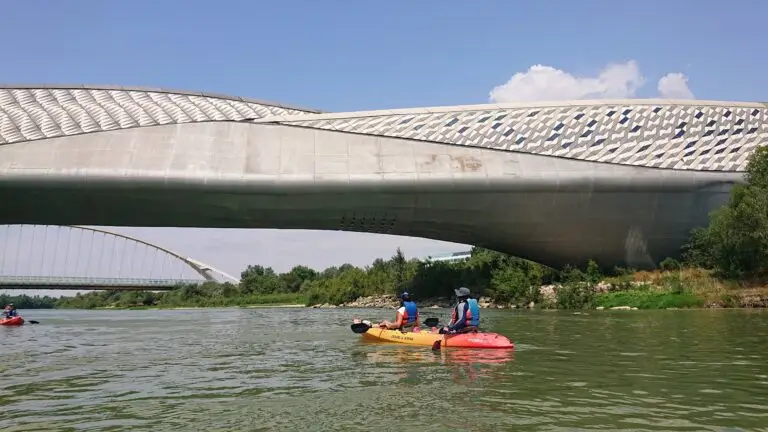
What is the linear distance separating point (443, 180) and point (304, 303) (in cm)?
4013

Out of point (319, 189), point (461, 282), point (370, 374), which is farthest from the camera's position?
point (461, 282)

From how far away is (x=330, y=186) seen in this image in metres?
34.8

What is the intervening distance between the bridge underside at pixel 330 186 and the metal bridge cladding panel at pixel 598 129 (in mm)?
711

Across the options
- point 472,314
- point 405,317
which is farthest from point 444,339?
point 405,317

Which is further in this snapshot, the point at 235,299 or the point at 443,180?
the point at 235,299

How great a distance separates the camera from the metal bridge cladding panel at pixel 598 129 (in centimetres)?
3688

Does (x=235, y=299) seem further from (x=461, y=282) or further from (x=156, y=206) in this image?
(x=156, y=206)

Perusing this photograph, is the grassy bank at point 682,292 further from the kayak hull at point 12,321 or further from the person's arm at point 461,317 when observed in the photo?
the kayak hull at point 12,321

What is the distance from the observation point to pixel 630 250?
1540 inches

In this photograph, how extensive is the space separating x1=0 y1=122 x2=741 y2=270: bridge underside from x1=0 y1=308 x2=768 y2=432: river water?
1940cm

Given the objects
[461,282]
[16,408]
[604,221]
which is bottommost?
[16,408]

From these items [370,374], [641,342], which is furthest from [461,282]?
[370,374]

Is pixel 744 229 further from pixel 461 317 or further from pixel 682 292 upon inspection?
pixel 461 317

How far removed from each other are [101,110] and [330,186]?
1530cm
